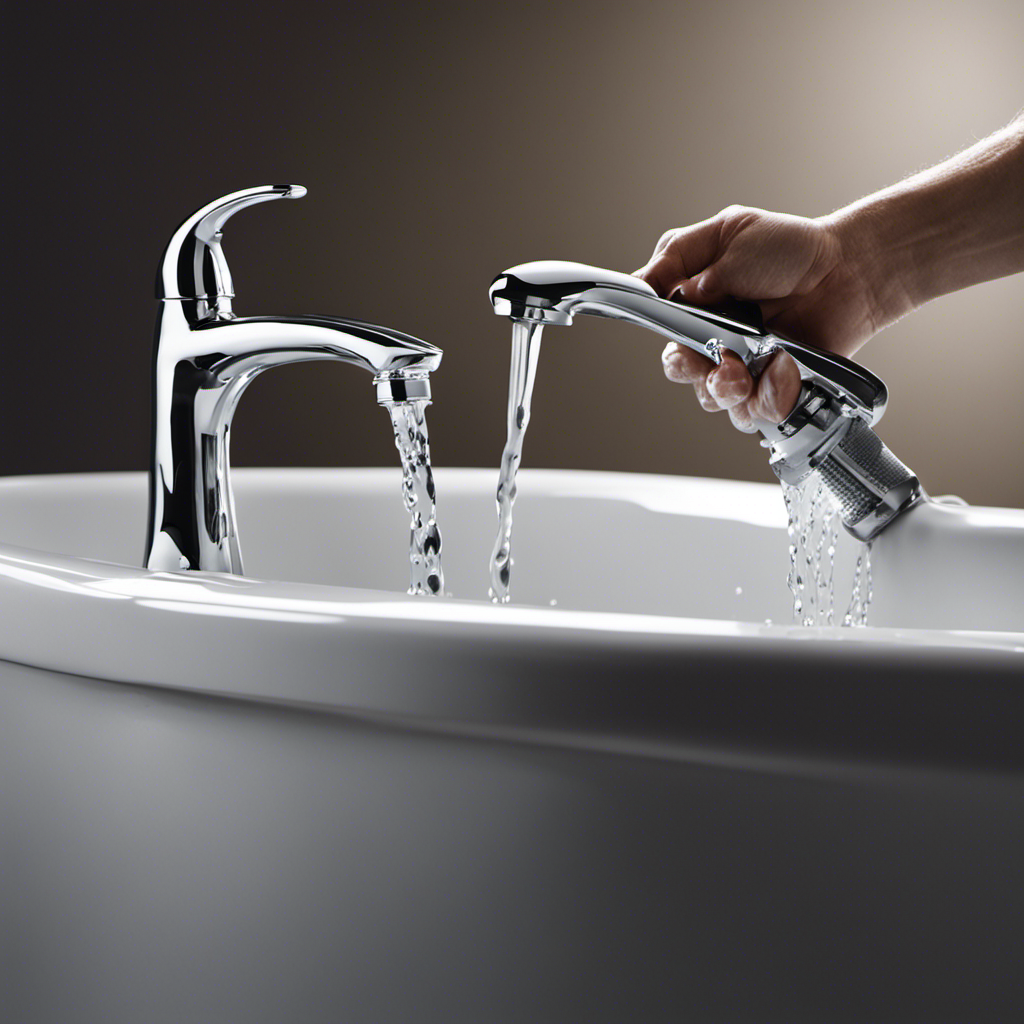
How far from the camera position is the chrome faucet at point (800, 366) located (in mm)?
442

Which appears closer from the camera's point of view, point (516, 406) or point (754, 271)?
point (516, 406)

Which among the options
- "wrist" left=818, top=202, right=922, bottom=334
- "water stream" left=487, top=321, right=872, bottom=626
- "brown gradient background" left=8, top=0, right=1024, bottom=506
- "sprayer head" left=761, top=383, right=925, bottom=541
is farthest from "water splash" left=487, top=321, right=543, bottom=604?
"brown gradient background" left=8, top=0, right=1024, bottom=506

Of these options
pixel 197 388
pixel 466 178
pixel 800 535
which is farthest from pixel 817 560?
pixel 466 178

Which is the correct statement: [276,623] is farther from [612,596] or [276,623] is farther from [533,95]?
[533,95]

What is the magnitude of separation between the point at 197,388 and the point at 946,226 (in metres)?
0.45

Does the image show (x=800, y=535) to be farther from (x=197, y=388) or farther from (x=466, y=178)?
(x=466, y=178)

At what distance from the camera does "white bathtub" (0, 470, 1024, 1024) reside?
0.80 ft

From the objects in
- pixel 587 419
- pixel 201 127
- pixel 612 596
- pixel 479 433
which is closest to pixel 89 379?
pixel 201 127

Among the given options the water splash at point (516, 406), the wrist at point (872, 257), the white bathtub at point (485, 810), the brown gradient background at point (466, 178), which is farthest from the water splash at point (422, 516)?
the brown gradient background at point (466, 178)

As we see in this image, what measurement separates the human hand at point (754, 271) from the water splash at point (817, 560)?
53 mm

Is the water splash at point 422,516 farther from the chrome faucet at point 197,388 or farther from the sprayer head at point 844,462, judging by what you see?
the sprayer head at point 844,462

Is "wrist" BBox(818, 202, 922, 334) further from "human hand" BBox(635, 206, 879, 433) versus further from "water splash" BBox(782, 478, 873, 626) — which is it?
"water splash" BBox(782, 478, 873, 626)

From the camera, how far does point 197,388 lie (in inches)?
18.4

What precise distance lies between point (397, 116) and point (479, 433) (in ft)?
1.49
